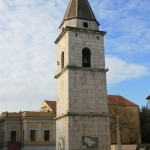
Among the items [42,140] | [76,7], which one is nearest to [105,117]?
[76,7]

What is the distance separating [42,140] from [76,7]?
26.4m

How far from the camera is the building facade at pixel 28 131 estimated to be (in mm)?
45812

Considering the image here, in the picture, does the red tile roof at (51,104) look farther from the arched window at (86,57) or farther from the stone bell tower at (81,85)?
the arched window at (86,57)

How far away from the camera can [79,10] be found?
2528cm

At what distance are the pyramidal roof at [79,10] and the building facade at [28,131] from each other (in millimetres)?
24260

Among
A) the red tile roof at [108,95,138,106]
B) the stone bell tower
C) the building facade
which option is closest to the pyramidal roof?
the stone bell tower

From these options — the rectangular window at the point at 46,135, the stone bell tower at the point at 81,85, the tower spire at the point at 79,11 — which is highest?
the tower spire at the point at 79,11

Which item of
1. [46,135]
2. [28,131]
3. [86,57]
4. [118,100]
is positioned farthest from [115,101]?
[86,57]

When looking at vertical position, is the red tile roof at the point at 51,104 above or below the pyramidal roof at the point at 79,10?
below

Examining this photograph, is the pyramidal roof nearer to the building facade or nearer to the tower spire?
the tower spire

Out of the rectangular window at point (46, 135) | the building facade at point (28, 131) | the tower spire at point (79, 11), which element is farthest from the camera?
the rectangular window at point (46, 135)

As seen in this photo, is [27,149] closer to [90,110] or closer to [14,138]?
[14,138]

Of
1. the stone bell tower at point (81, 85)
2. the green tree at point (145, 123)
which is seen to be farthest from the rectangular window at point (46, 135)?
the stone bell tower at point (81, 85)

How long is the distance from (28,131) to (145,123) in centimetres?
2205
